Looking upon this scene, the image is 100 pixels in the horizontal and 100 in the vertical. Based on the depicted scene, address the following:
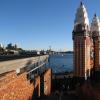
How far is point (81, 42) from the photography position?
32.2m

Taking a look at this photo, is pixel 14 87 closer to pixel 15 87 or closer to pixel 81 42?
pixel 15 87

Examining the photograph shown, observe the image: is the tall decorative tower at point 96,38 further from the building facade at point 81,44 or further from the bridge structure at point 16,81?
the bridge structure at point 16,81

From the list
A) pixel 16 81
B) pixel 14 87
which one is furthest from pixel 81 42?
pixel 14 87

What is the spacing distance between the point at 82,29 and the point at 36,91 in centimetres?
1296

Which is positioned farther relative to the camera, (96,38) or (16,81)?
(96,38)

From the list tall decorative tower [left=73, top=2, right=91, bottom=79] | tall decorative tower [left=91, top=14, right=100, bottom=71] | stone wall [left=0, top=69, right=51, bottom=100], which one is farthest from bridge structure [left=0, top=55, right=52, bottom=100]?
tall decorative tower [left=91, top=14, right=100, bottom=71]

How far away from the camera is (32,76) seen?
20.1 m

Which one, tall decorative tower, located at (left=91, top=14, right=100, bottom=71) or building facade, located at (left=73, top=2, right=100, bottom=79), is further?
tall decorative tower, located at (left=91, top=14, right=100, bottom=71)

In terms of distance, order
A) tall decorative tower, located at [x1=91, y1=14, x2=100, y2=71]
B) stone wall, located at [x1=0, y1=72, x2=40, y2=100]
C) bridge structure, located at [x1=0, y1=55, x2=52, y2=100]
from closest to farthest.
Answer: stone wall, located at [x1=0, y1=72, x2=40, y2=100], bridge structure, located at [x1=0, y1=55, x2=52, y2=100], tall decorative tower, located at [x1=91, y1=14, x2=100, y2=71]

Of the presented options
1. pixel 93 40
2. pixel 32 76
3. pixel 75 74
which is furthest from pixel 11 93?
pixel 93 40

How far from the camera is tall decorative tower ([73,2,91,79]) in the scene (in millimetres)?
31953

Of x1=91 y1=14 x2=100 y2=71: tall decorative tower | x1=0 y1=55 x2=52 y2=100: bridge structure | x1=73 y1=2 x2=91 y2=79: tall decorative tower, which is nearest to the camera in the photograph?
x1=0 y1=55 x2=52 y2=100: bridge structure

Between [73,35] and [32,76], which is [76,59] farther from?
[32,76]

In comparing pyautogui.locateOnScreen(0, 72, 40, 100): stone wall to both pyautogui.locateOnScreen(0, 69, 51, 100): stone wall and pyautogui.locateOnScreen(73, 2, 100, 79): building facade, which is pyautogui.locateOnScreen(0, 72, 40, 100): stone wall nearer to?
pyautogui.locateOnScreen(0, 69, 51, 100): stone wall
